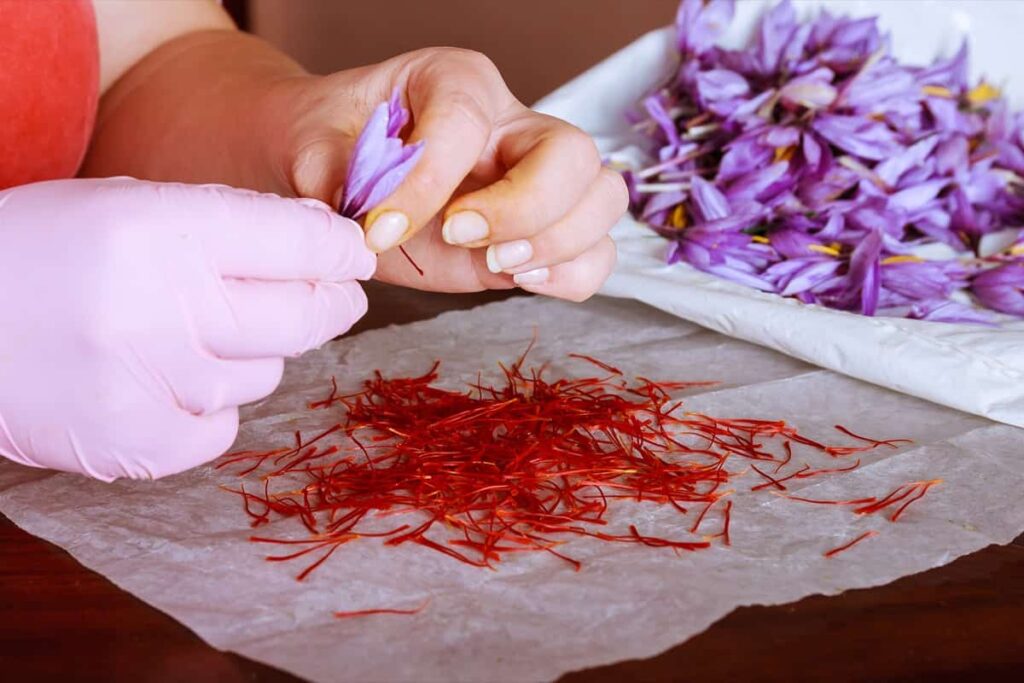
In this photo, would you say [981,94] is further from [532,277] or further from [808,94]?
[532,277]

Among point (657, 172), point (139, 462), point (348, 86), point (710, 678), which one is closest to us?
point (710, 678)

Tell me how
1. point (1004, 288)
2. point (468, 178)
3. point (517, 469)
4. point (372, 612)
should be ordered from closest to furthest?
point (372, 612), point (517, 469), point (468, 178), point (1004, 288)

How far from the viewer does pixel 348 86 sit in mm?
609

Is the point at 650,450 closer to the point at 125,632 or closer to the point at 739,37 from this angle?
the point at 125,632

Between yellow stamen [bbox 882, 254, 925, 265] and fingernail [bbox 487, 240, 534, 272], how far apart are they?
0.31 meters

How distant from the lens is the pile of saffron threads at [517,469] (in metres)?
0.47

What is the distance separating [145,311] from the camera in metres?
0.43

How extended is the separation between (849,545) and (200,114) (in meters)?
0.52

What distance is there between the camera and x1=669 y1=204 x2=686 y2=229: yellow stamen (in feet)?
2.71

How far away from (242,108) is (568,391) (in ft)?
0.92

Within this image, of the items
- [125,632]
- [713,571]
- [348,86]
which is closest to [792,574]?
[713,571]

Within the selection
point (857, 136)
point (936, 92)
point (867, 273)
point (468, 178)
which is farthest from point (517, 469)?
point (936, 92)

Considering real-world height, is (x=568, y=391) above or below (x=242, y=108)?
below

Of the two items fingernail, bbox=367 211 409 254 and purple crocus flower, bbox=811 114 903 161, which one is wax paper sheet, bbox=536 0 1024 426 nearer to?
purple crocus flower, bbox=811 114 903 161
